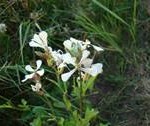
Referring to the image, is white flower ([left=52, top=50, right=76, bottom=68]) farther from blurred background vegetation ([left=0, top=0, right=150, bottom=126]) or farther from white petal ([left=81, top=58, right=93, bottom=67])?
blurred background vegetation ([left=0, top=0, right=150, bottom=126])

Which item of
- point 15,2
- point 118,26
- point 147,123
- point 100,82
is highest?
point 15,2

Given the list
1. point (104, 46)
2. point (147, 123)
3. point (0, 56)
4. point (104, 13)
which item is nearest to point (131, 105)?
point (147, 123)

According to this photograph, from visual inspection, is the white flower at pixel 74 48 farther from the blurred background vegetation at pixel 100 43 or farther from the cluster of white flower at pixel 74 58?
the blurred background vegetation at pixel 100 43

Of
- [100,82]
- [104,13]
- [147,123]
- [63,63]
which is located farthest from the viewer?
[104,13]

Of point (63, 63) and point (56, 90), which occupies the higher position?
point (63, 63)

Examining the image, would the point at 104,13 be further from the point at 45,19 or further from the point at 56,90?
the point at 56,90

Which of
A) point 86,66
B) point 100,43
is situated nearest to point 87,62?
point 86,66

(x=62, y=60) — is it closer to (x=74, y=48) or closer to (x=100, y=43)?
(x=74, y=48)

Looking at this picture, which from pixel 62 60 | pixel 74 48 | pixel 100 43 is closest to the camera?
pixel 74 48

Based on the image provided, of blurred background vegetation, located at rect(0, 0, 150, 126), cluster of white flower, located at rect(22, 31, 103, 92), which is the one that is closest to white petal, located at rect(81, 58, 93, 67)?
cluster of white flower, located at rect(22, 31, 103, 92)
